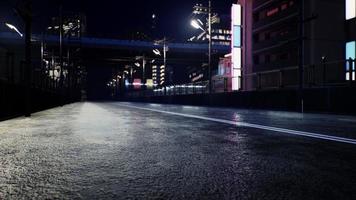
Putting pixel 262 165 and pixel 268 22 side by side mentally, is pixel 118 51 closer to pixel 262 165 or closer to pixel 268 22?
pixel 268 22

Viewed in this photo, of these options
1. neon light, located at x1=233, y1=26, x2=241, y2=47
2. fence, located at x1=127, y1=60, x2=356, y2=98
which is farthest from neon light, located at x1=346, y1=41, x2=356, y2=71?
neon light, located at x1=233, y1=26, x2=241, y2=47

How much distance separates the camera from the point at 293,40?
2581 cm

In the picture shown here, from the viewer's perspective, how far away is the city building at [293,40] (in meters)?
22.4

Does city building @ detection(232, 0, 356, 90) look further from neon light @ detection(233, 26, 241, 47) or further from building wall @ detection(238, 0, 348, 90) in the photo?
neon light @ detection(233, 26, 241, 47)

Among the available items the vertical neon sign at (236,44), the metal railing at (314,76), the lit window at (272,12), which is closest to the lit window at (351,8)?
the metal railing at (314,76)

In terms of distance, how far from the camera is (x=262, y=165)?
505cm

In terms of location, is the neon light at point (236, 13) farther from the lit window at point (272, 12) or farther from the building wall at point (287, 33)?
the lit window at point (272, 12)

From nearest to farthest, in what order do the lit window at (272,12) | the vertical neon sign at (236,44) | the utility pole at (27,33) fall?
1. the utility pole at (27,33)
2. the vertical neon sign at (236,44)
3. the lit window at (272,12)

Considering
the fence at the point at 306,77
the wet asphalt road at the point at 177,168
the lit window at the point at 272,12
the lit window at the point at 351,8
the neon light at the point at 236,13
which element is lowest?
the wet asphalt road at the point at 177,168

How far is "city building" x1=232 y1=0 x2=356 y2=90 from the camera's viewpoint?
73.4 ft

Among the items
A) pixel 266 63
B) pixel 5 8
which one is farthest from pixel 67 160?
pixel 266 63

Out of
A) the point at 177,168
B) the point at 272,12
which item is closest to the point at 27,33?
the point at 177,168

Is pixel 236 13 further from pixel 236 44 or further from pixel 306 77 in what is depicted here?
pixel 306 77

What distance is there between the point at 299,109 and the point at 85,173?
687 inches
